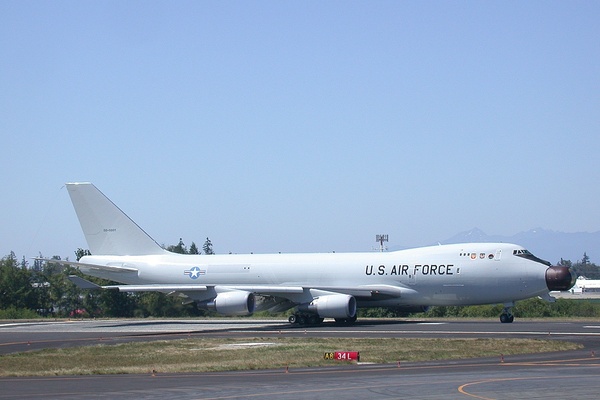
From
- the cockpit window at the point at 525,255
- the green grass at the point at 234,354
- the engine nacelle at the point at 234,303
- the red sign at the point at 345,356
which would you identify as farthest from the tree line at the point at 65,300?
the red sign at the point at 345,356

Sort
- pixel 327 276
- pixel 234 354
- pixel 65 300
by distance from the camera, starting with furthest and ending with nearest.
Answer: pixel 65 300, pixel 327 276, pixel 234 354

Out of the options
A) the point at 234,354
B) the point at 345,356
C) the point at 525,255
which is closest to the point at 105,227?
the point at 525,255

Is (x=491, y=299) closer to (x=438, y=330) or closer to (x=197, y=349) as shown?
(x=438, y=330)

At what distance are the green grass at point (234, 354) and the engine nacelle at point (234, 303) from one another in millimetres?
11349

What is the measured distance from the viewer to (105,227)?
60.2 meters

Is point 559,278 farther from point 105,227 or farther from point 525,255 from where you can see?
point 105,227

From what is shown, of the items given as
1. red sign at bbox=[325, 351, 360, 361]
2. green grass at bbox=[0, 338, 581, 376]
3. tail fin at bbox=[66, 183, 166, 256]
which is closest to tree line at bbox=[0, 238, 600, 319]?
tail fin at bbox=[66, 183, 166, 256]

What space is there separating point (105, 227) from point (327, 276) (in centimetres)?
1635

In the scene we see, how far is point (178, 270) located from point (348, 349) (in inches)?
1068

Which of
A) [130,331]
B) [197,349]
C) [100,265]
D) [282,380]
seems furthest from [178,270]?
[282,380]

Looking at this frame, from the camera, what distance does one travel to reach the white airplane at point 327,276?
4766 cm

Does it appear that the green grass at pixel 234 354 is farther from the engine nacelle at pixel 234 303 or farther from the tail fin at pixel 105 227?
the tail fin at pixel 105 227

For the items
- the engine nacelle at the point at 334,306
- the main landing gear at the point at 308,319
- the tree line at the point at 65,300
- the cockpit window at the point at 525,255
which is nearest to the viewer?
the cockpit window at the point at 525,255

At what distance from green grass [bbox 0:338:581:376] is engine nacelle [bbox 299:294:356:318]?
10775mm
